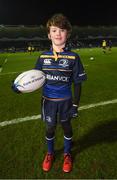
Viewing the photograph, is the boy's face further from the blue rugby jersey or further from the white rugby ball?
the white rugby ball

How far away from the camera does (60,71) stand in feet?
12.5

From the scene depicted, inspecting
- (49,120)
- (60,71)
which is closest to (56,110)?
(49,120)

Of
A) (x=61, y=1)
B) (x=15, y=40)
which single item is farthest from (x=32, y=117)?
(x=61, y=1)

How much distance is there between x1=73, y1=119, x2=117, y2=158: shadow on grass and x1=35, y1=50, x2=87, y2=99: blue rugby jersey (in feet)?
3.90

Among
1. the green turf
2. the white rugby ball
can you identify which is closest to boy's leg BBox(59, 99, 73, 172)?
the green turf

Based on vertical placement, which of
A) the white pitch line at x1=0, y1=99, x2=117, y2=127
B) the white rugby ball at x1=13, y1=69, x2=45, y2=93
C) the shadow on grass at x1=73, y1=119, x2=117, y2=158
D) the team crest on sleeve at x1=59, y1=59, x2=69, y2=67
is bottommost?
the white pitch line at x1=0, y1=99, x2=117, y2=127

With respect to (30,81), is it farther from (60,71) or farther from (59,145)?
(59,145)

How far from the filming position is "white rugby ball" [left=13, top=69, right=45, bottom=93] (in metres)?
3.84

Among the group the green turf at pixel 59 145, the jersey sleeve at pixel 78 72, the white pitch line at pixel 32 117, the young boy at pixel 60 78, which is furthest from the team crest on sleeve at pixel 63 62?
the white pitch line at pixel 32 117

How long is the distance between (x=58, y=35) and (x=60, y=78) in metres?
0.63

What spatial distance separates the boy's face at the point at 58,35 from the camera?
359cm

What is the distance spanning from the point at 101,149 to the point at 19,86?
182cm

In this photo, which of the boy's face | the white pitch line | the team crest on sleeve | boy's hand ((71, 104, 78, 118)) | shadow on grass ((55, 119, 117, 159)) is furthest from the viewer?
the white pitch line

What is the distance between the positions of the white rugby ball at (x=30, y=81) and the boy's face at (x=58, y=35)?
1.75 ft
